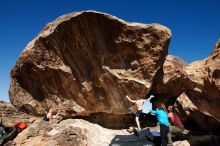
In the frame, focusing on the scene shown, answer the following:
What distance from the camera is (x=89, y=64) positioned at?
1420 cm

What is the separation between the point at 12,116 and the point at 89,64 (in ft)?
16.4

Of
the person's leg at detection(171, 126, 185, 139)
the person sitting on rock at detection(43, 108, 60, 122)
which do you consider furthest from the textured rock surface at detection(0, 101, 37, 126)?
the person's leg at detection(171, 126, 185, 139)

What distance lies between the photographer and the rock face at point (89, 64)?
44.0 ft

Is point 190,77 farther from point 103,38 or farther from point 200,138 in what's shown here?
point 103,38

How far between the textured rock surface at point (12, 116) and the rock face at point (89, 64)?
0.53 metres

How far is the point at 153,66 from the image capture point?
13633mm

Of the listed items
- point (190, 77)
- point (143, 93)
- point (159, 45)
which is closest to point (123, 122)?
point (143, 93)

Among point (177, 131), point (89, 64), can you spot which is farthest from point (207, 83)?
point (89, 64)

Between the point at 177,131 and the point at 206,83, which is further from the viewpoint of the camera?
the point at 177,131

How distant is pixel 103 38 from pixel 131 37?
138cm

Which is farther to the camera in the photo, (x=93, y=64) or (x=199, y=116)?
(x=93, y=64)

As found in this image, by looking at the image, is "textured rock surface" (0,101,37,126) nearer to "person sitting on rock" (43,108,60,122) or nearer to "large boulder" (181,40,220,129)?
"person sitting on rock" (43,108,60,122)

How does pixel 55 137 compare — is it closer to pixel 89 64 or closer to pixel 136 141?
pixel 136 141

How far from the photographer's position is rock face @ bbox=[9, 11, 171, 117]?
1340cm
